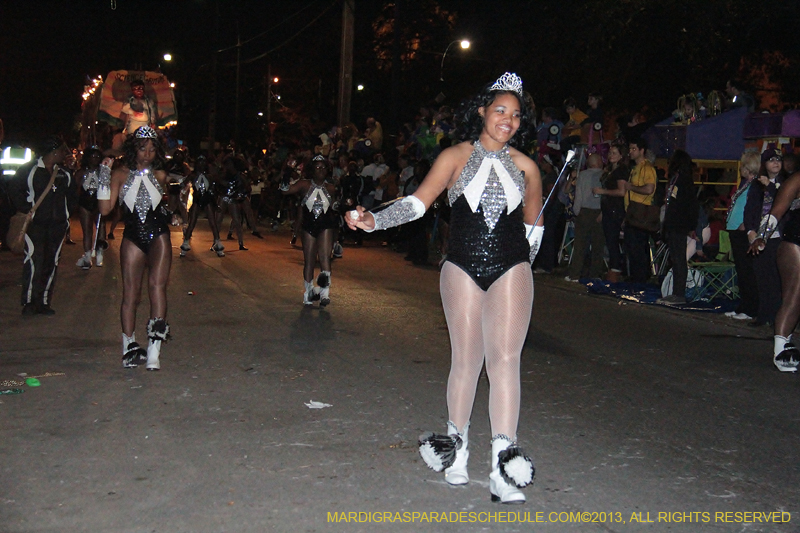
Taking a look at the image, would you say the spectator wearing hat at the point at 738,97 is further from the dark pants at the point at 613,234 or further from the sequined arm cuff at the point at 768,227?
the sequined arm cuff at the point at 768,227

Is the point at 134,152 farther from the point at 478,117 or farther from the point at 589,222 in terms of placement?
the point at 589,222

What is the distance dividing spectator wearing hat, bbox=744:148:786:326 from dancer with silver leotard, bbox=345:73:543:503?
5.98 metres

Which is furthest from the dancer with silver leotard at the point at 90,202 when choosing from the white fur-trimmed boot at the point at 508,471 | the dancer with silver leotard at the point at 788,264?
the white fur-trimmed boot at the point at 508,471

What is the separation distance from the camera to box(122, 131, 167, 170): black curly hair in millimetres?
7750

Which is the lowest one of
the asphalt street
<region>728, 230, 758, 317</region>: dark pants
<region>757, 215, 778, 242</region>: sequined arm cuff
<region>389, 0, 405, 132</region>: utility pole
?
the asphalt street

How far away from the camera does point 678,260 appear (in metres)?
12.4

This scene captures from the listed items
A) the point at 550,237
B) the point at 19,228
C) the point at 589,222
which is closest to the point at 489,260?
the point at 19,228

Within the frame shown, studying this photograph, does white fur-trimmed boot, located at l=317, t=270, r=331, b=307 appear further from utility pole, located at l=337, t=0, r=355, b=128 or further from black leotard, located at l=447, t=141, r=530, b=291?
utility pole, located at l=337, t=0, r=355, b=128

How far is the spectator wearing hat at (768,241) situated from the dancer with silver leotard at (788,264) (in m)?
1.94

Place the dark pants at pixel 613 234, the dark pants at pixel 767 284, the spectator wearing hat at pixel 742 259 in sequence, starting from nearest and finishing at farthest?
the dark pants at pixel 767 284
the spectator wearing hat at pixel 742 259
the dark pants at pixel 613 234

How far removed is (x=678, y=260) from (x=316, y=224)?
481 centimetres

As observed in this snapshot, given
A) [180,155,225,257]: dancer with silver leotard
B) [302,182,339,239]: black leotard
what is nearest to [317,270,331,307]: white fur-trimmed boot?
[302,182,339,239]: black leotard

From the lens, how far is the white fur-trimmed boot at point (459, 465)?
4.89 m

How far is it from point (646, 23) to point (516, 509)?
17.3m
